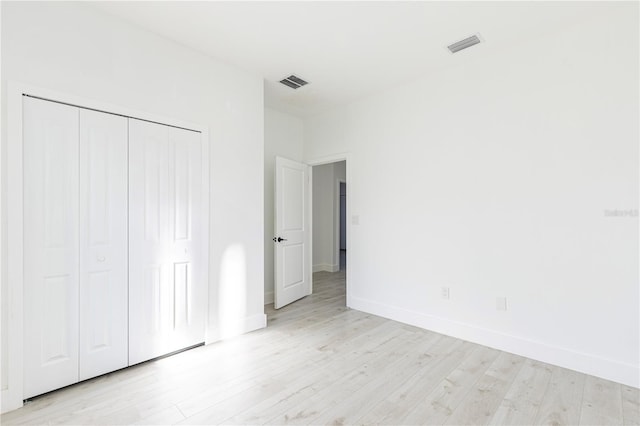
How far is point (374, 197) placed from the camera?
12.7 feet

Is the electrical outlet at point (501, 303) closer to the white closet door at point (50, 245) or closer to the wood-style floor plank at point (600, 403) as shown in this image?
the wood-style floor plank at point (600, 403)

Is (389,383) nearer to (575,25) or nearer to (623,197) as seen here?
(623,197)

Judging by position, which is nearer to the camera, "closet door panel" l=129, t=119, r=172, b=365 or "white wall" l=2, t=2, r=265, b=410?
"white wall" l=2, t=2, r=265, b=410

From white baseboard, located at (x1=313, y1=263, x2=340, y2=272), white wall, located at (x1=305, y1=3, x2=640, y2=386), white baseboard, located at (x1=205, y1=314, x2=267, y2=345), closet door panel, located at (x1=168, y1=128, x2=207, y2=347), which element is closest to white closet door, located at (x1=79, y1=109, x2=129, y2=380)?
closet door panel, located at (x1=168, y1=128, x2=207, y2=347)

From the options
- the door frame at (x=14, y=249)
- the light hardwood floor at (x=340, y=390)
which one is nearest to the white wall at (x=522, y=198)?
the light hardwood floor at (x=340, y=390)

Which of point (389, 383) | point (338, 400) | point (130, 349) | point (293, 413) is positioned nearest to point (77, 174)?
point (130, 349)

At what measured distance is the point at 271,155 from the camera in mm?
4496

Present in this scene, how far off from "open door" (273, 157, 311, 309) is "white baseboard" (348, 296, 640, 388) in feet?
4.11

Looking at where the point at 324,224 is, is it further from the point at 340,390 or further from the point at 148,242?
the point at 340,390

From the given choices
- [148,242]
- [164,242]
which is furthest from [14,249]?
[164,242]

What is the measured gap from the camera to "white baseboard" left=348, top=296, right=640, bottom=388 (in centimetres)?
226

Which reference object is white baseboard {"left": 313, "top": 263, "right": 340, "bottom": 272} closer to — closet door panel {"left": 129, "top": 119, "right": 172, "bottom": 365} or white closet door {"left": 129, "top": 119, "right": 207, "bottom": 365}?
white closet door {"left": 129, "top": 119, "right": 207, "bottom": 365}

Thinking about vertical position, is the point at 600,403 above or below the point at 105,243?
below

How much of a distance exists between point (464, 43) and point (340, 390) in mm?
3091
